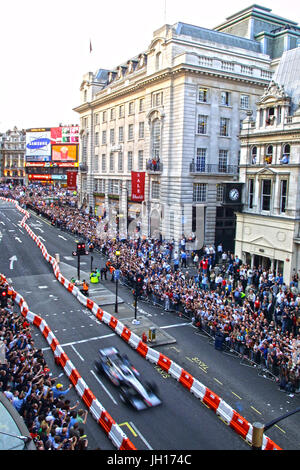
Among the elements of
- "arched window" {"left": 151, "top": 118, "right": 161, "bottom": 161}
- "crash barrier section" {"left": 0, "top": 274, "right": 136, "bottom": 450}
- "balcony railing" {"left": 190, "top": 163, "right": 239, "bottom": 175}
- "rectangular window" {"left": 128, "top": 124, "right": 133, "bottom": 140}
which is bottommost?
"crash barrier section" {"left": 0, "top": 274, "right": 136, "bottom": 450}

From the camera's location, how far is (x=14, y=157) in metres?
147

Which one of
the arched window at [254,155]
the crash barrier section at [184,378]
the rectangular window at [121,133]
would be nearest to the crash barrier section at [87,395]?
the crash barrier section at [184,378]

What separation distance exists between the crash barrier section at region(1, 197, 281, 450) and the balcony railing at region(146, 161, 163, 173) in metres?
20.2

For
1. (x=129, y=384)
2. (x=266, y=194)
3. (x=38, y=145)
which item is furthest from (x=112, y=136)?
(x=129, y=384)

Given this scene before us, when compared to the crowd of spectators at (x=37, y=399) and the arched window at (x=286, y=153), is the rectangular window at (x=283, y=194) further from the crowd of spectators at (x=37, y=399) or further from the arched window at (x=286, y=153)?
the crowd of spectators at (x=37, y=399)

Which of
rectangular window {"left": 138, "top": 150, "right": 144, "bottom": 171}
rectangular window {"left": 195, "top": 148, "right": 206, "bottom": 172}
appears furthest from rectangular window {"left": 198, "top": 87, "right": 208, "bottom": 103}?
rectangular window {"left": 138, "top": 150, "right": 144, "bottom": 171}

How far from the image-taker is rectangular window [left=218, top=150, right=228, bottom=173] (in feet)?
144

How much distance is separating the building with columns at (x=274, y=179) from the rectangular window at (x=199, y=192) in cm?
953

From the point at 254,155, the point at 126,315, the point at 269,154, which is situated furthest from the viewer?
the point at 254,155

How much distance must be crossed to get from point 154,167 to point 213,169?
20.8ft

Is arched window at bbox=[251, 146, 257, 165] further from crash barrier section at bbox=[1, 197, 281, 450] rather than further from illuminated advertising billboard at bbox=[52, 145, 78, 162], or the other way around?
illuminated advertising billboard at bbox=[52, 145, 78, 162]

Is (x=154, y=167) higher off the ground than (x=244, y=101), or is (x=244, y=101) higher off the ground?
(x=244, y=101)

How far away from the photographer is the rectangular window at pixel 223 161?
43.8 m

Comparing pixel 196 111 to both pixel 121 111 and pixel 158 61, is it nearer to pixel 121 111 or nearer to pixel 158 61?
pixel 158 61
